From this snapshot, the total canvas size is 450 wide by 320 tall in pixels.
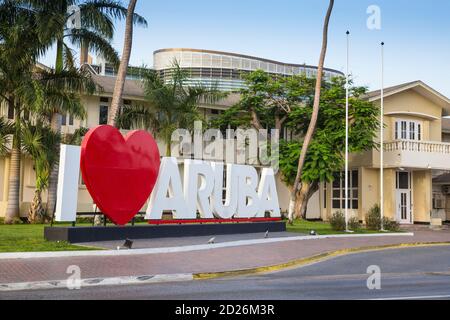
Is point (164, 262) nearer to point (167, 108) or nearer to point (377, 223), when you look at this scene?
point (167, 108)

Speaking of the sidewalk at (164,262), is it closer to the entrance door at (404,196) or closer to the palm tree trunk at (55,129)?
the palm tree trunk at (55,129)

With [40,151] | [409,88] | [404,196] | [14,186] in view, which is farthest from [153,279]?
[409,88]

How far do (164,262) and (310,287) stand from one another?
16.1 feet

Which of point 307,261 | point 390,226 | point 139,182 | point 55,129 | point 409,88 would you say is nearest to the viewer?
point 307,261

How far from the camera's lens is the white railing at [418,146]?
3647 centimetres

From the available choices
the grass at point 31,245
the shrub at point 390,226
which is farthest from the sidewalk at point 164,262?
the shrub at point 390,226

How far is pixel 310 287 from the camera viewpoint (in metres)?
12.5

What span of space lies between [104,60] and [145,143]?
9101mm

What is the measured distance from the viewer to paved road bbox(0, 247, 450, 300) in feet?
35.9

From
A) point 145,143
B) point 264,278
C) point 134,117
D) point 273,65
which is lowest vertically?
point 264,278

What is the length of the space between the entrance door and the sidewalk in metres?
17.4

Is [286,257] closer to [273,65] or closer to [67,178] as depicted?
[67,178]

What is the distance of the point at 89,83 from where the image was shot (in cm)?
2661
